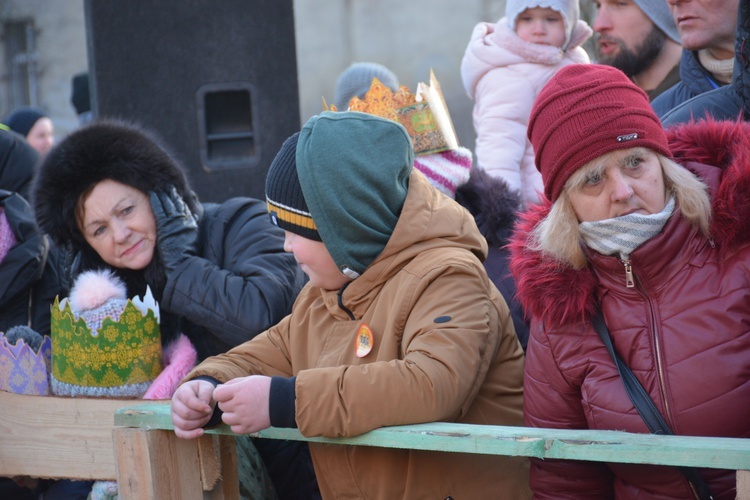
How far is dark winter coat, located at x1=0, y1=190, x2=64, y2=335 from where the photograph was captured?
3566 millimetres

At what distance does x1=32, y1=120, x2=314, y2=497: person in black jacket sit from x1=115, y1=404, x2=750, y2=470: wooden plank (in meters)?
1.04

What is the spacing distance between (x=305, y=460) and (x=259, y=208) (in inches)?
33.7

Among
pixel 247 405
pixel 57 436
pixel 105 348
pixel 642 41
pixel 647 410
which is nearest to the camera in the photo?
pixel 647 410

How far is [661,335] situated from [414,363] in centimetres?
50

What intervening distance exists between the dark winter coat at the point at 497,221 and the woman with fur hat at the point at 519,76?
100 cm

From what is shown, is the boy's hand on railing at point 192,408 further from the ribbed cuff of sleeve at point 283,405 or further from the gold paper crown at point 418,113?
the gold paper crown at point 418,113

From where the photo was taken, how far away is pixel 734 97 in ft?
8.30

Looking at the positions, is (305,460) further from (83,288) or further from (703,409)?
(703,409)

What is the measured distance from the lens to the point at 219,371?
2.27 metres

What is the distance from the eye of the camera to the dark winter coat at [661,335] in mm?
1881

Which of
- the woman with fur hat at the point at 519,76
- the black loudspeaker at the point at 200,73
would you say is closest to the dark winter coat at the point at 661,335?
the woman with fur hat at the point at 519,76

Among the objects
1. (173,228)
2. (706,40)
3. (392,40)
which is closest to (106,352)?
(173,228)

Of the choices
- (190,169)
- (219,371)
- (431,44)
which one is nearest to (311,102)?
(431,44)

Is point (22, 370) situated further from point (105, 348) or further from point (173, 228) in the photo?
point (173, 228)
